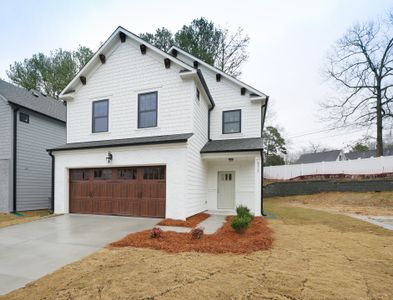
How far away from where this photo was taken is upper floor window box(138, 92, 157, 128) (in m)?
11.1

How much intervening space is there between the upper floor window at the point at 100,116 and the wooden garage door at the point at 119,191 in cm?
218

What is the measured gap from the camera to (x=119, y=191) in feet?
36.0

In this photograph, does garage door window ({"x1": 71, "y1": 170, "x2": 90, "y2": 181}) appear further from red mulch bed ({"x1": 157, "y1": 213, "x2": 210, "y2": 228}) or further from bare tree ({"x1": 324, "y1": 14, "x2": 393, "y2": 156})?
bare tree ({"x1": 324, "y1": 14, "x2": 393, "y2": 156})

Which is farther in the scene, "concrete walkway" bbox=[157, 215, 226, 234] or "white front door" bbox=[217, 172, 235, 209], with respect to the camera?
"white front door" bbox=[217, 172, 235, 209]

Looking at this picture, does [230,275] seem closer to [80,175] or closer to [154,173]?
[154,173]

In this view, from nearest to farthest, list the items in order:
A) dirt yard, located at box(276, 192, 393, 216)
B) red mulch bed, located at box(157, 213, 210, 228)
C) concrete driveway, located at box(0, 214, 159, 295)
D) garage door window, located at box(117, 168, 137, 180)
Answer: concrete driveway, located at box(0, 214, 159, 295) → red mulch bed, located at box(157, 213, 210, 228) → garage door window, located at box(117, 168, 137, 180) → dirt yard, located at box(276, 192, 393, 216)

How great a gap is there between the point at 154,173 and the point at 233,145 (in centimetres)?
423

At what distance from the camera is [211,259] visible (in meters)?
5.13

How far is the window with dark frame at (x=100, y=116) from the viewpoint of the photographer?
12.0 metres

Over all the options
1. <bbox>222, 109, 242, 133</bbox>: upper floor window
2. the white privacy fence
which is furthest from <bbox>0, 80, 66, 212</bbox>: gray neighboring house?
the white privacy fence

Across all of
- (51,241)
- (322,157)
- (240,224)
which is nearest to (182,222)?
(240,224)

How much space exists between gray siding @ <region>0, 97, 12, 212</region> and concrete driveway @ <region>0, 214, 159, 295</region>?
16.6 ft

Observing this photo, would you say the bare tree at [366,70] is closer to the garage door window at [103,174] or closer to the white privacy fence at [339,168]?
the white privacy fence at [339,168]

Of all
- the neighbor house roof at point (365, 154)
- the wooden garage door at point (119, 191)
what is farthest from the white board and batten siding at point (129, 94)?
the neighbor house roof at point (365, 154)
